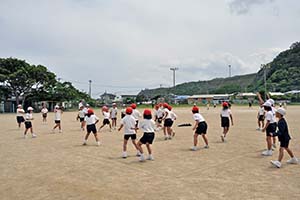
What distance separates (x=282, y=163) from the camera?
8.31 meters

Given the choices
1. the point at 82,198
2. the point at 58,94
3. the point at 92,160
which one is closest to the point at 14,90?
the point at 58,94

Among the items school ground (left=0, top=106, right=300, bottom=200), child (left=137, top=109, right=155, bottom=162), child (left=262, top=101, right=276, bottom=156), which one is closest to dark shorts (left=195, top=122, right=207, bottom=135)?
school ground (left=0, top=106, right=300, bottom=200)

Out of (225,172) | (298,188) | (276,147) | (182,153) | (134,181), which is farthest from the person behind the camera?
(276,147)

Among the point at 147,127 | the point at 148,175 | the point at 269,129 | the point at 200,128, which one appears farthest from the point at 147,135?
the point at 269,129

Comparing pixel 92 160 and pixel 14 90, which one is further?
pixel 14 90

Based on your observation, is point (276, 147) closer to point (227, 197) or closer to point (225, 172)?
point (225, 172)

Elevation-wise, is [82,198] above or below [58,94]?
below

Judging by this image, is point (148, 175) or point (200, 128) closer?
point (148, 175)

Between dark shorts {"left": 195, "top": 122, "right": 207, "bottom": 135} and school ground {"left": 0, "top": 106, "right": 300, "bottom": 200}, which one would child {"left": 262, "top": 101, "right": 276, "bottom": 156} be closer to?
school ground {"left": 0, "top": 106, "right": 300, "bottom": 200}

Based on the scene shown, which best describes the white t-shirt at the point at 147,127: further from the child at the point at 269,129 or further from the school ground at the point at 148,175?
the child at the point at 269,129

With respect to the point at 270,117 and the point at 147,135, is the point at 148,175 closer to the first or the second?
the point at 147,135

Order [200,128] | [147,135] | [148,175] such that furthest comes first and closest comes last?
[200,128]
[147,135]
[148,175]

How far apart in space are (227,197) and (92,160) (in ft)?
16.0

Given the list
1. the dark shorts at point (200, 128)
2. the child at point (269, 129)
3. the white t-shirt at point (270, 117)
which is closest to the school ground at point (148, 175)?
the child at point (269, 129)
